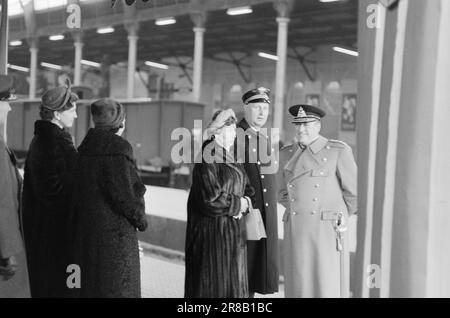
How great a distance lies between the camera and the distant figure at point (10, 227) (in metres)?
3.15

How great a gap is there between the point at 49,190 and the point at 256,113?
55.0 inches

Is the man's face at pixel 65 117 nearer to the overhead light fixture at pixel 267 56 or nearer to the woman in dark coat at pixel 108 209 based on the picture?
the woman in dark coat at pixel 108 209

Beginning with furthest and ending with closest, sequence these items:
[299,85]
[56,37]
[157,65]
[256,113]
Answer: [157,65], [299,85], [56,37], [256,113]

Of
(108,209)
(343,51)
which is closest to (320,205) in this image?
(108,209)

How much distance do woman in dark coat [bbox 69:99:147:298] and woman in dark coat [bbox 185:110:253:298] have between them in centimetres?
33

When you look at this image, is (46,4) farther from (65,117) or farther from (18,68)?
(65,117)

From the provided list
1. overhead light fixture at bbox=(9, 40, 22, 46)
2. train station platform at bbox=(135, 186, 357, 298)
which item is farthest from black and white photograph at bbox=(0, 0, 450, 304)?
overhead light fixture at bbox=(9, 40, 22, 46)

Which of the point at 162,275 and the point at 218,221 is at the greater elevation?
the point at 218,221

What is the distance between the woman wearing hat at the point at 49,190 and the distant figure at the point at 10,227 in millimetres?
133

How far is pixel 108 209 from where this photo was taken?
3.24 metres

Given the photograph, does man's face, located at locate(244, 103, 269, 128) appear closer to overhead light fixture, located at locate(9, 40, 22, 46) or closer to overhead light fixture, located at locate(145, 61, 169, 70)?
overhead light fixture, located at locate(9, 40, 22, 46)

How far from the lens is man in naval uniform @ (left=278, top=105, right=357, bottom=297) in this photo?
3.07 m

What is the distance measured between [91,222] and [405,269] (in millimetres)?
1823
